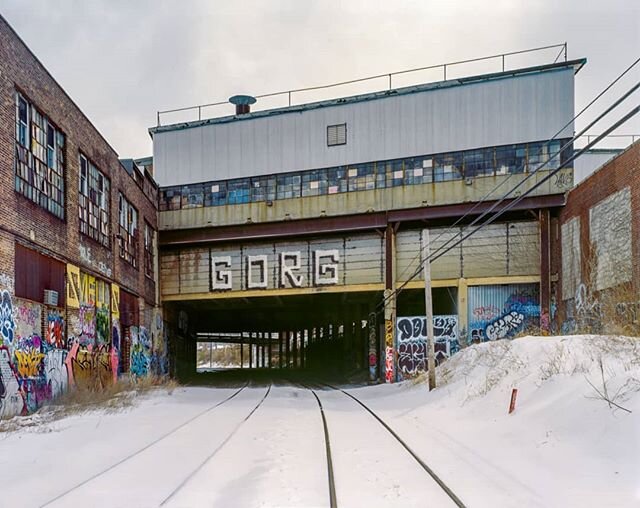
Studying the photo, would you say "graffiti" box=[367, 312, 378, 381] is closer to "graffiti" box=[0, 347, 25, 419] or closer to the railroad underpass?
the railroad underpass

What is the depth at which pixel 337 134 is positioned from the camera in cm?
3030

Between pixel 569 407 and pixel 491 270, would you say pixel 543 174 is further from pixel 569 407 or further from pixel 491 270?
pixel 569 407

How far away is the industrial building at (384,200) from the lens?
2747 centimetres

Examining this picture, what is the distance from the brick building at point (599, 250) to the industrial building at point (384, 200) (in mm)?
749

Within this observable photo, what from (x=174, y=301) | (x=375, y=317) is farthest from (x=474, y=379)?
(x=174, y=301)

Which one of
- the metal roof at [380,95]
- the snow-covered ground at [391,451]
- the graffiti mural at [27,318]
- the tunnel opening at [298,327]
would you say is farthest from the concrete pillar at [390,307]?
the graffiti mural at [27,318]

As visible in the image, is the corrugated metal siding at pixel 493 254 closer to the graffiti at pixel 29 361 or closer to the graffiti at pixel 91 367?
the graffiti at pixel 91 367

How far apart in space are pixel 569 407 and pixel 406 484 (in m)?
3.69

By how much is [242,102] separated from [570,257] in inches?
787

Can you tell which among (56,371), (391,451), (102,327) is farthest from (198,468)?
(102,327)

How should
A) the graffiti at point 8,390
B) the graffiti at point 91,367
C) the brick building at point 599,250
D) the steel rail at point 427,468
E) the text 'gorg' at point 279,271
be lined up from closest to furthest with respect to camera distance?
the steel rail at point 427,468
the graffiti at point 8,390
the graffiti at point 91,367
the brick building at point 599,250
the text 'gorg' at point 279,271

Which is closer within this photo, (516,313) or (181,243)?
(516,313)

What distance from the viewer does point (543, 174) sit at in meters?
26.5

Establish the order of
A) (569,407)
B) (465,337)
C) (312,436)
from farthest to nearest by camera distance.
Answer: (465,337) < (312,436) < (569,407)
